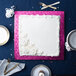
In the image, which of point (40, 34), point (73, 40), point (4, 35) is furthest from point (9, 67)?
point (73, 40)

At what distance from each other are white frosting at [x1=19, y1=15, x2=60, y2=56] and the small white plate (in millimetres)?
145

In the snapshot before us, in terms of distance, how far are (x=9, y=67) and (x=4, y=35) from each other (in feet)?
1.19

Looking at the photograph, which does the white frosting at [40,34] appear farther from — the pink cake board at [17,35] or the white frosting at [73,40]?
the white frosting at [73,40]

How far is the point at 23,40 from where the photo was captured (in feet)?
5.68

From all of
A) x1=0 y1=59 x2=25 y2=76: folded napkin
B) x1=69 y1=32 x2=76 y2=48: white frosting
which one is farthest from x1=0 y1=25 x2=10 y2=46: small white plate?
x1=69 y1=32 x2=76 y2=48: white frosting

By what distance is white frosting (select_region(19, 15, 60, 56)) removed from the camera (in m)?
1.72

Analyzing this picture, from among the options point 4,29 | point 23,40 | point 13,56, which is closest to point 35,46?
point 23,40

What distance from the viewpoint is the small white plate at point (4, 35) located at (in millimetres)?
1715

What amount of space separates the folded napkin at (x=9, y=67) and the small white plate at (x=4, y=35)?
213 mm

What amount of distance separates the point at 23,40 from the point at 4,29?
0.80 feet

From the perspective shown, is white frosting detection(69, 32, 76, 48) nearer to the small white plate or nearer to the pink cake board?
the pink cake board

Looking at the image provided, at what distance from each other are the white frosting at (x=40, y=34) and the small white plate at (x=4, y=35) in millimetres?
145

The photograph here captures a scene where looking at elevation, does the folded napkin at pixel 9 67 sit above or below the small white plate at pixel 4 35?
below

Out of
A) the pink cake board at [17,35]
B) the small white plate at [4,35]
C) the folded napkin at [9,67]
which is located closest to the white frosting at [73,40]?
the pink cake board at [17,35]
